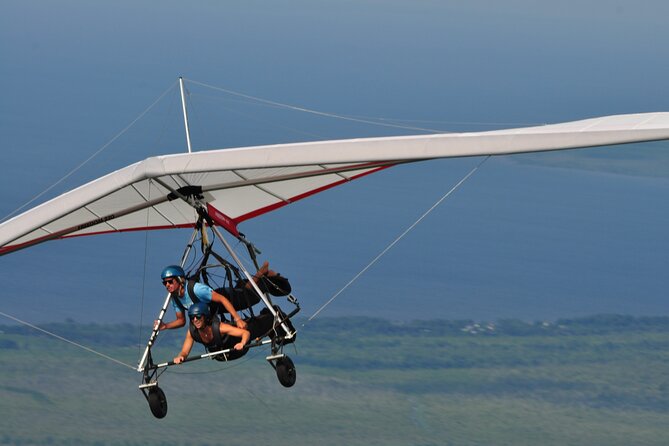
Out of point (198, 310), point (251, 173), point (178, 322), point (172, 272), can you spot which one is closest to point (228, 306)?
point (198, 310)

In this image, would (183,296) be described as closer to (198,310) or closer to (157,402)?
(198,310)

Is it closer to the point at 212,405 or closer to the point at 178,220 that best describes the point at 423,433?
the point at 212,405

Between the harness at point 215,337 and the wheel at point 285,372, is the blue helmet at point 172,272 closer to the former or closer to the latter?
the harness at point 215,337

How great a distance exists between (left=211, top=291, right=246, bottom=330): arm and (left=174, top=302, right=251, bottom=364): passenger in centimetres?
12

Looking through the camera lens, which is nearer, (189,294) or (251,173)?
(189,294)

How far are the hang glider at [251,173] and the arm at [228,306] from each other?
6.24ft

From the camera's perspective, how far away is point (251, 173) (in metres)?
26.8

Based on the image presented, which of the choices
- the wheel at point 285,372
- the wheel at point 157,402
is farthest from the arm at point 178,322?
the wheel at point 285,372

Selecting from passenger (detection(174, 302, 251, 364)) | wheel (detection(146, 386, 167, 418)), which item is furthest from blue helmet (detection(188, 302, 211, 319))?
wheel (detection(146, 386, 167, 418))

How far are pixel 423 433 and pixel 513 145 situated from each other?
580ft

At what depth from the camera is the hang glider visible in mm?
21344

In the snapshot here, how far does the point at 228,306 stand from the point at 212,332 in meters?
0.55

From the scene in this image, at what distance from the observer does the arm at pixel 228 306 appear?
24500 millimetres

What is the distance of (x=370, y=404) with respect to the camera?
653ft
